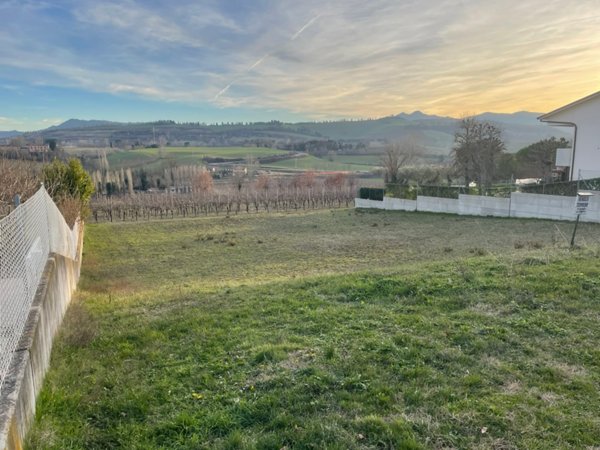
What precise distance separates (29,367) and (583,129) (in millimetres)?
23513

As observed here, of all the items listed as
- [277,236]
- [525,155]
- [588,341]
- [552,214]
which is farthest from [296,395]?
[525,155]

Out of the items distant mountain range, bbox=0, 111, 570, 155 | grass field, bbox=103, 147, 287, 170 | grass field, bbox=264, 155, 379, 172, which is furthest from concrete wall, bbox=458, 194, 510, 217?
grass field, bbox=103, 147, 287, 170

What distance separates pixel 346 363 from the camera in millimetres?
3426

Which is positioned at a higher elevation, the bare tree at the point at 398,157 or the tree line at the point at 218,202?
the bare tree at the point at 398,157

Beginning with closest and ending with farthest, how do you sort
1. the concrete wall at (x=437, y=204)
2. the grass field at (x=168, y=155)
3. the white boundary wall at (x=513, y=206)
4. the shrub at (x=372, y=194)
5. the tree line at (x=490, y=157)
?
the white boundary wall at (x=513, y=206)
the concrete wall at (x=437, y=204)
the shrub at (x=372, y=194)
the tree line at (x=490, y=157)
the grass field at (x=168, y=155)

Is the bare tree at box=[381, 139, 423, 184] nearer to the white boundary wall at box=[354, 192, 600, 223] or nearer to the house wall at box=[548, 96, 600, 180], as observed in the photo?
the white boundary wall at box=[354, 192, 600, 223]

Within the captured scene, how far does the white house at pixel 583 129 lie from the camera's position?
1834 centimetres

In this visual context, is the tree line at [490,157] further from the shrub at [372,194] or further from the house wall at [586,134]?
the house wall at [586,134]

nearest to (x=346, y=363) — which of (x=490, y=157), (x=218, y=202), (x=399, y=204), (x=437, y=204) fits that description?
(x=437, y=204)

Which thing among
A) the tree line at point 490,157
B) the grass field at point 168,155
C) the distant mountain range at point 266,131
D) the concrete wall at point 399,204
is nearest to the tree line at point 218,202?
the tree line at point 490,157

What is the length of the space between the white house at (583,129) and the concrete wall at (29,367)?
21.5 meters

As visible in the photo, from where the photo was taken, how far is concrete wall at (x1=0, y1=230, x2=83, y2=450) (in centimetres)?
222

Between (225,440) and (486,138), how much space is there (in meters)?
31.2

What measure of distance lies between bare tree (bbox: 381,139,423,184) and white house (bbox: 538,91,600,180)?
56.5ft
